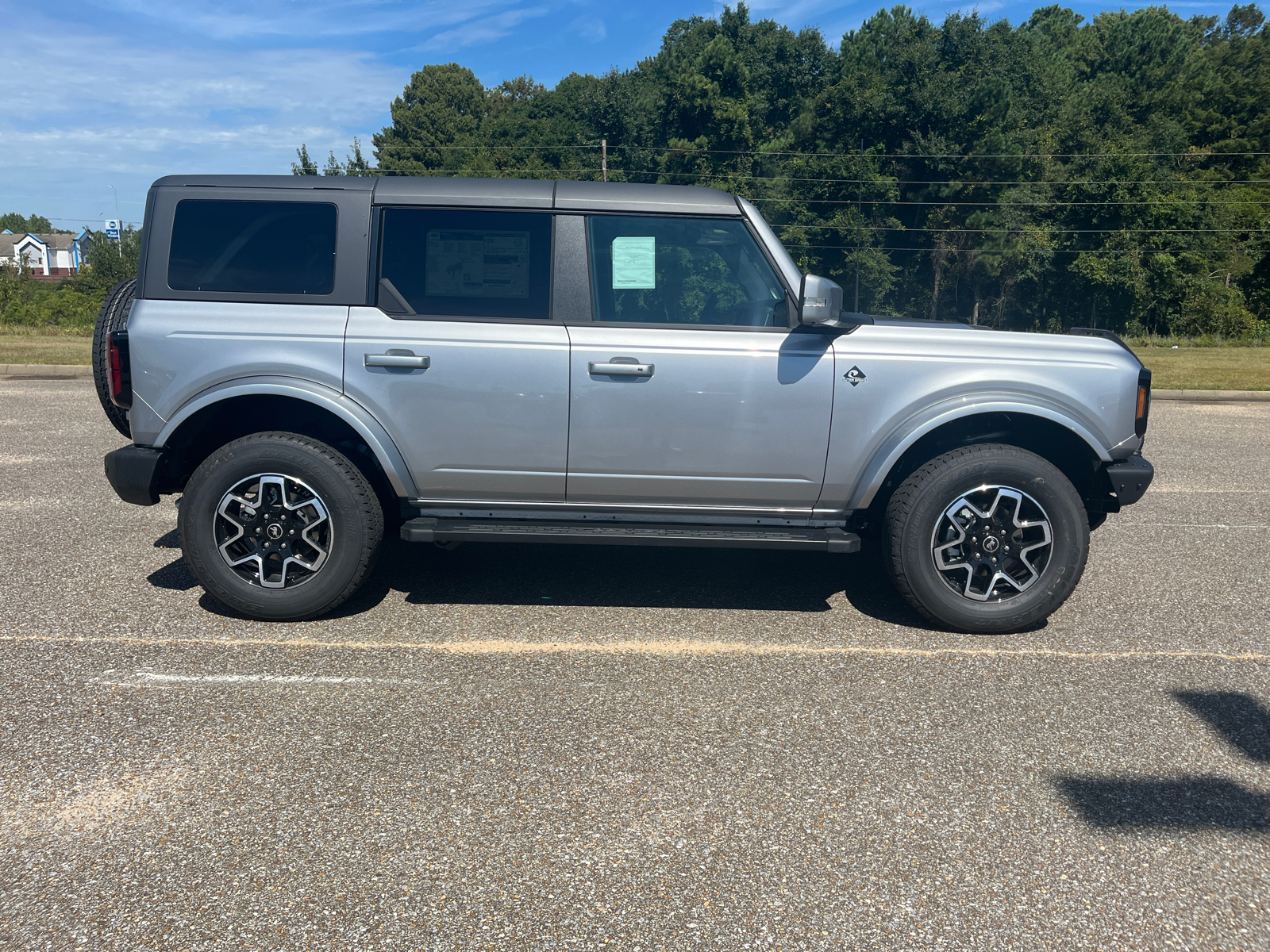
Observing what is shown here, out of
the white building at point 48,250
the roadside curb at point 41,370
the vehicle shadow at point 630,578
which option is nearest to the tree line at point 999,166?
the roadside curb at point 41,370

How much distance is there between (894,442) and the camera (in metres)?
4.49

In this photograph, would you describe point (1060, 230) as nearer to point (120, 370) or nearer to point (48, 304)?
point (48, 304)

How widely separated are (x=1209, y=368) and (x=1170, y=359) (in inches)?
173

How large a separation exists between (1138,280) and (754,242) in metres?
61.0

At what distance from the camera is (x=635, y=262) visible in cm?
459

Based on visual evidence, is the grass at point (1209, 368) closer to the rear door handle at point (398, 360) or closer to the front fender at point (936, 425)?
the front fender at point (936, 425)

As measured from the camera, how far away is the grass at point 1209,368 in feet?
56.7

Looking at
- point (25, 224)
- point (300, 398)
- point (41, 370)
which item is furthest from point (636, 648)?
point (25, 224)

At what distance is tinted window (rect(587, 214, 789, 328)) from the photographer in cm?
455

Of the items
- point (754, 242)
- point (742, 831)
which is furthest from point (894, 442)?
point (742, 831)

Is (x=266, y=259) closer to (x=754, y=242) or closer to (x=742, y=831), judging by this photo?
(x=754, y=242)

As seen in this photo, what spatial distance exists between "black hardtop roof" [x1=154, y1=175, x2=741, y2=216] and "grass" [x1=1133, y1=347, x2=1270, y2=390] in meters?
8.42

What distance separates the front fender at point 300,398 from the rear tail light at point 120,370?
25cm

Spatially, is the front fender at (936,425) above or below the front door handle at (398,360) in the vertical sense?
below
